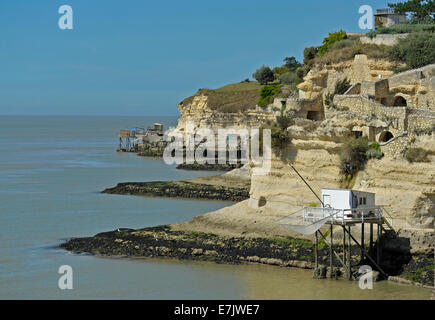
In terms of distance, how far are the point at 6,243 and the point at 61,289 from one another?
728cm

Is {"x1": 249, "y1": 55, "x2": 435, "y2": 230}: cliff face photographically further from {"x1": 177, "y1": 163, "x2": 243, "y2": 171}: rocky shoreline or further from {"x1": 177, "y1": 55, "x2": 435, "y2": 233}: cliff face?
{"x1": 177, "y1": 163, "x2": 243, "y2": 171}: rocky shoreline

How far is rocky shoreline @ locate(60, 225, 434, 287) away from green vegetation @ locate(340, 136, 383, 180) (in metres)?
3.13

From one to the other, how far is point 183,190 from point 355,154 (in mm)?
18079

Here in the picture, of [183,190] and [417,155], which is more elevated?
[417,155]

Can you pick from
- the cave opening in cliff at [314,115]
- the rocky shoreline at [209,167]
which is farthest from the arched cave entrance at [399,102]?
the rocky shoreline at [209,167]

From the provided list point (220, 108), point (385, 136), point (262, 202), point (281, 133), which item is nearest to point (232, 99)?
point (220, 108)

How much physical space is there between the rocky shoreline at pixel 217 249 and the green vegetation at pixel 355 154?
313 centimetres

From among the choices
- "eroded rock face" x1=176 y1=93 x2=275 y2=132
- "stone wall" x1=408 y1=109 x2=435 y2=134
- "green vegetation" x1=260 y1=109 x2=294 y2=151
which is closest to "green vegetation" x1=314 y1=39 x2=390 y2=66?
"green vegetation" x1=260 y1=109 x2=294 y2=151

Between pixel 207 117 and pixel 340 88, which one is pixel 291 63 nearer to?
pixel 207 117

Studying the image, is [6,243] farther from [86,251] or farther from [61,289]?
[61,289]

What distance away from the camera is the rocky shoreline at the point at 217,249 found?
74.3 feet

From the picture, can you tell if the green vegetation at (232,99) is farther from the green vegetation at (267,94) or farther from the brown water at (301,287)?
the brown water at (301,287)

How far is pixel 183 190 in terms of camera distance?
140 ft
